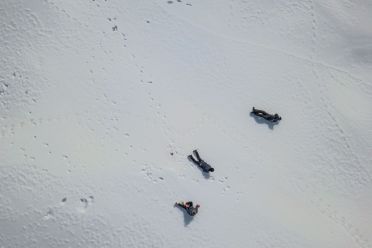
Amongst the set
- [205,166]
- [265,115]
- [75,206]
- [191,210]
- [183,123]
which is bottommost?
[75,206]

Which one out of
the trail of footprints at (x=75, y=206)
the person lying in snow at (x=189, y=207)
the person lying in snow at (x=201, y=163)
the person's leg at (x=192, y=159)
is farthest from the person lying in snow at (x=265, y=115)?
the trail of footprints at (x=75, y=206)

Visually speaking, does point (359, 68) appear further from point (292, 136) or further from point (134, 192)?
point (134, 192)

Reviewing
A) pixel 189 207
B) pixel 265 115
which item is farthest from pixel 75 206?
pixel 265 115

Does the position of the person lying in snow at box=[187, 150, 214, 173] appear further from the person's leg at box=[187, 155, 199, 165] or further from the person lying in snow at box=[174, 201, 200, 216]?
the person lying in snow at box=[174, 201, 200, 216]

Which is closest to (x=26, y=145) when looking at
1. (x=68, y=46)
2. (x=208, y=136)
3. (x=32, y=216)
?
(x=32, y=216)

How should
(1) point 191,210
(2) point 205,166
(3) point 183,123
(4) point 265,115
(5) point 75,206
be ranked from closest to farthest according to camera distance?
(5) point 75,206, (1) point 191,210, (2) point 205,166, (3) point 183,123, (4) point 265,115

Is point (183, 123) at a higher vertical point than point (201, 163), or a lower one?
higher

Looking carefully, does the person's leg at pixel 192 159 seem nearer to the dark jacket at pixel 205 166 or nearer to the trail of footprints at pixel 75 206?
the dark jacket at pixel 205 166

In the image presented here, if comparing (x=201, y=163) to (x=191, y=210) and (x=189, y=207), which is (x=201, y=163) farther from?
(x=191, y=210)
